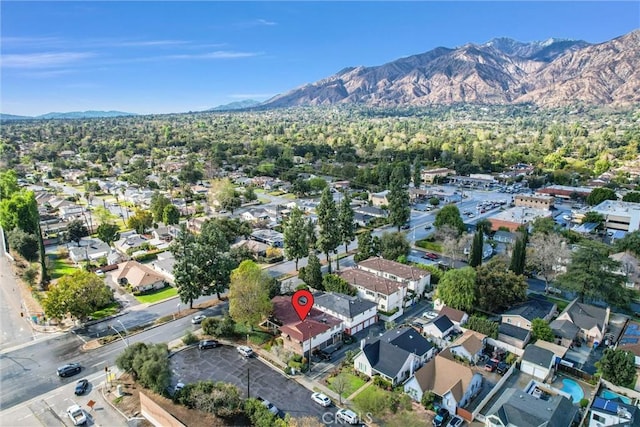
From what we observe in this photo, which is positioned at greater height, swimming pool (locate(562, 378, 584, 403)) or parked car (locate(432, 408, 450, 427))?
parked car (locate(432, 408, 450, 427))

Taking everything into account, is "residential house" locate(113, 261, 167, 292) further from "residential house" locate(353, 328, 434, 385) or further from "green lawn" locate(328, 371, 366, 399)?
"residential house" locate(353, 328, 434, 385)

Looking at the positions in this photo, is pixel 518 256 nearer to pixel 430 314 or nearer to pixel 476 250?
pixel 476 250

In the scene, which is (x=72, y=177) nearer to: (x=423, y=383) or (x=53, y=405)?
(x=53, y=405)

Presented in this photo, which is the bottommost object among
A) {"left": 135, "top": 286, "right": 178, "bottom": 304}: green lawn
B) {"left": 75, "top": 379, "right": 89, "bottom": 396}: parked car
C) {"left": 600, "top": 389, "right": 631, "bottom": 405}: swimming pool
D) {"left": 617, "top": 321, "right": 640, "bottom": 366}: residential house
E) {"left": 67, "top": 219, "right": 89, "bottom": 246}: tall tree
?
{"left": 600, "top": 389, "right": 631, "bottom": 405}: swimming pool

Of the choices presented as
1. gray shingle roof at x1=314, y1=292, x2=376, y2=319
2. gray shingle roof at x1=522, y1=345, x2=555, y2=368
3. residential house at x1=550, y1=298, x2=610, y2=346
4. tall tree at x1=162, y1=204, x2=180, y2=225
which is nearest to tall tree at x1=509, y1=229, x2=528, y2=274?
residential house at x1=550, y1=298, x2=610, y2=346

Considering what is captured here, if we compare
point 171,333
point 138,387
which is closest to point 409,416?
point 138,387

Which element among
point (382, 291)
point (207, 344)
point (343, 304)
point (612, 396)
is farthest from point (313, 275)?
point (612, 396)

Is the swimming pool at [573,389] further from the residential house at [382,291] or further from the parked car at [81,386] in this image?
the parked car at [81,386]

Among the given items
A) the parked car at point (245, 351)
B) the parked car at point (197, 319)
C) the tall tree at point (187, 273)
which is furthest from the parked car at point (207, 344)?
the tall tree at point (187, 273)
